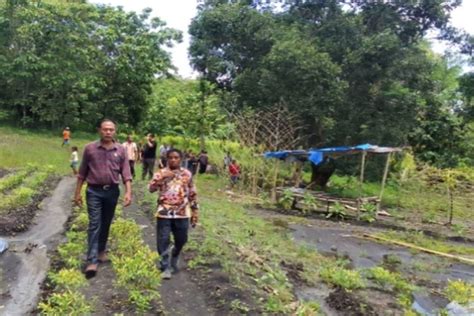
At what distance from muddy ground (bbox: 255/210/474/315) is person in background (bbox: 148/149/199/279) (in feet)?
5.55

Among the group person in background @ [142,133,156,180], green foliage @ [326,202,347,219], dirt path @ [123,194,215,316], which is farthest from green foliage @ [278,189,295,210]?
dirt path @ [123,194,215,316]

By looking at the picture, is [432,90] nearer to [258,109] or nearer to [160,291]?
[258,109]

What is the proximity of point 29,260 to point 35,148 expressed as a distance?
746 inches

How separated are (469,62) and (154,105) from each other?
59.8 feet

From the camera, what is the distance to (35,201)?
36.3ft

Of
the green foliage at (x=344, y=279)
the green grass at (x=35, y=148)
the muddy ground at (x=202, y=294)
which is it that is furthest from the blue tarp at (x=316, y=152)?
the muddy ground at (x=202, y=294)

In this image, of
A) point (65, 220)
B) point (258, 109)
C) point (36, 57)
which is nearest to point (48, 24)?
point (36, 57)

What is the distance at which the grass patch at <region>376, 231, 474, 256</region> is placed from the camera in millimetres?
11930

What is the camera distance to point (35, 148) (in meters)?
24.5

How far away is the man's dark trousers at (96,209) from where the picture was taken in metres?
5.79

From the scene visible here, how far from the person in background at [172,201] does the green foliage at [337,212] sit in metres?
10.3

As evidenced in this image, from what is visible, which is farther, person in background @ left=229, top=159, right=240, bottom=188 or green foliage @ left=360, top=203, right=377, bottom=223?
person in background @ left=229, top=159, right=240, bottom=188

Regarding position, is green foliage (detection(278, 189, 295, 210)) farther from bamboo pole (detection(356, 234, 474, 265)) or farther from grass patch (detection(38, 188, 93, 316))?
grass patch (detection(38, 188, 93, 316))

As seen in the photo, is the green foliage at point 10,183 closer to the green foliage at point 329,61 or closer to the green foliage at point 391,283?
the green foliage at point 391,283
